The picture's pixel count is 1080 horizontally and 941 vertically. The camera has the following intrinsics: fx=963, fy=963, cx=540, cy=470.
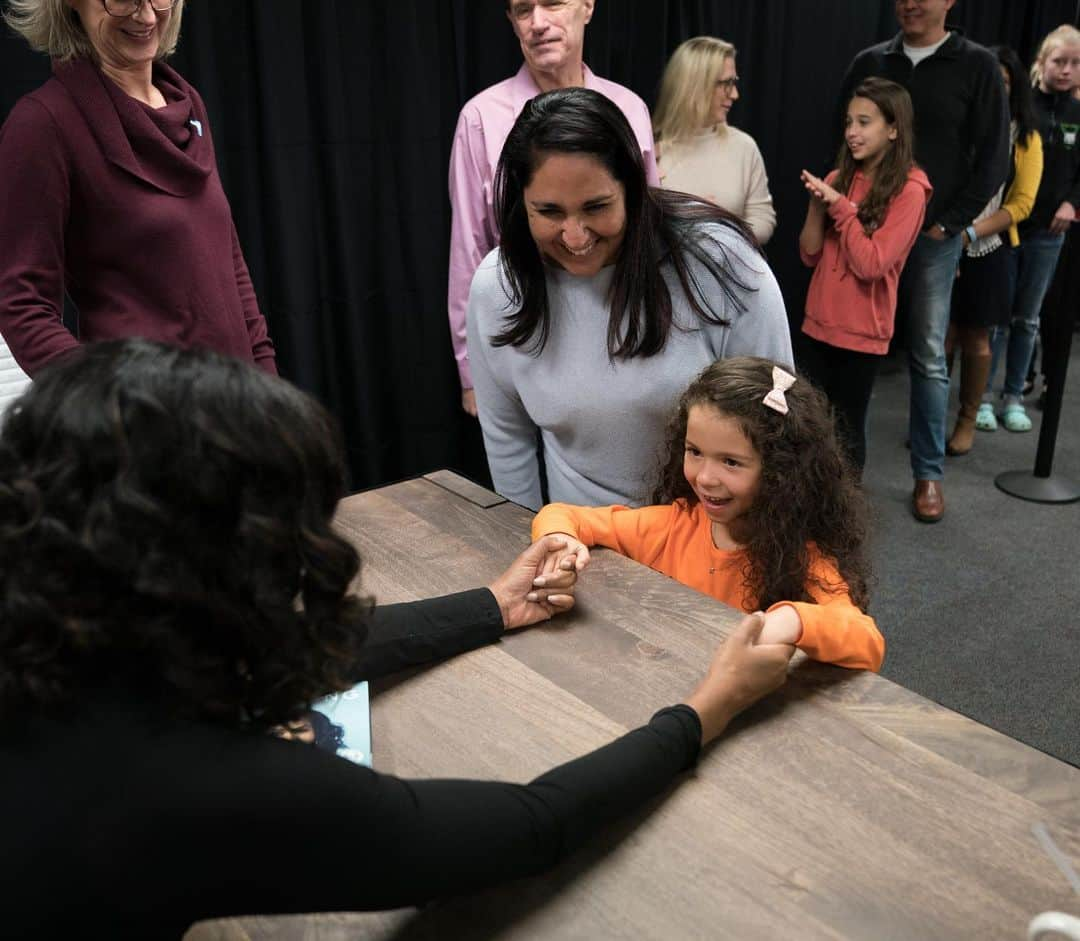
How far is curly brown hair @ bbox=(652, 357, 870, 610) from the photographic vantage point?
137 centimetres

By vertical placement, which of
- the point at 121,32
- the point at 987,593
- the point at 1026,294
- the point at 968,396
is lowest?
the point at 987,593

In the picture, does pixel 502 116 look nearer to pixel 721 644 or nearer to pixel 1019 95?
pixel 721 644

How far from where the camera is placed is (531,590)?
4.25ft

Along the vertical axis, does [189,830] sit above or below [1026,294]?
above

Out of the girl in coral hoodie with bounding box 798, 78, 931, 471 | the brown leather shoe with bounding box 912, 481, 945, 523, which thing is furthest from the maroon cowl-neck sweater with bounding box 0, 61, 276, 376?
the brown leather shoe with bounding box 912, 481, 945, 523

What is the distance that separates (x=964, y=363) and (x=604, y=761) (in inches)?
137

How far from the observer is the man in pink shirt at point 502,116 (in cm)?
237

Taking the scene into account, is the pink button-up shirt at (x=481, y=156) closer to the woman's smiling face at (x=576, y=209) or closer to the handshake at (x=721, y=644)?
the woman's smiling face at (x=576, y=209)

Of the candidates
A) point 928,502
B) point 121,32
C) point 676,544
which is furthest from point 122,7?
point 928,502

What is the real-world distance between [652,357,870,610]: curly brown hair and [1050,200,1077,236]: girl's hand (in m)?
3.01

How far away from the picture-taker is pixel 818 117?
14.3ft

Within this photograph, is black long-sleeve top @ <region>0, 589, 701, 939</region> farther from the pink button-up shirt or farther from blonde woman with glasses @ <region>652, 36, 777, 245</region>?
blonde woman with glasses @ <region>652, 36, 777, 245</region>

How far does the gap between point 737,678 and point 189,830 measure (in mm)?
595

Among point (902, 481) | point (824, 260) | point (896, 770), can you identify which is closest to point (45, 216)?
point (896, 770)
